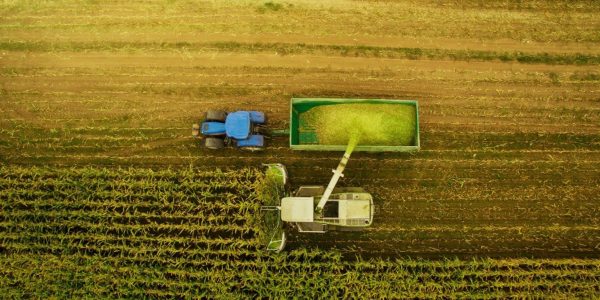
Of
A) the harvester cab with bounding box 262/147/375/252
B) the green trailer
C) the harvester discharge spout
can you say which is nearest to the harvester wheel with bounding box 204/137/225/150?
the harvester cab with bounding box 262/147/375/252

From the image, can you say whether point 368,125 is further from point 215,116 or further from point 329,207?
point 215,116

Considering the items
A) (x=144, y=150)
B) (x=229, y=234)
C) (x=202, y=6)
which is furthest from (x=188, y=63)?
(x=229, y=234)

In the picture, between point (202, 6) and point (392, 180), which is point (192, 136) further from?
point (392, 180)

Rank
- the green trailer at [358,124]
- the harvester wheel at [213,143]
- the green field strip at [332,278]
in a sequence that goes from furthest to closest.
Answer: the harvester wheel at [213,143] → the green trailer at [358,124] → the green field strip at [332,278]

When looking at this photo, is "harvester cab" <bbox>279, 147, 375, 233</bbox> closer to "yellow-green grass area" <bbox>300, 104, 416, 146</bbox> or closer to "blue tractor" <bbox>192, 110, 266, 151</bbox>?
"yellow-green grass area" <bbox>300, 104, 416, 146</bbox>

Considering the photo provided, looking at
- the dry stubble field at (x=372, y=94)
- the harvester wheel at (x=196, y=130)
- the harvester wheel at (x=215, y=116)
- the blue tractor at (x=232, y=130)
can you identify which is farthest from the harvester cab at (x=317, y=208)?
the harvester wheel at (x=196, y=130)

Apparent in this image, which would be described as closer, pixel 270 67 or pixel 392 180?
pixel 392 180

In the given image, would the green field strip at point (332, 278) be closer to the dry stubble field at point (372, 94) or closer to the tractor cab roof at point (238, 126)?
the dry stubble field at point (372, 94)
